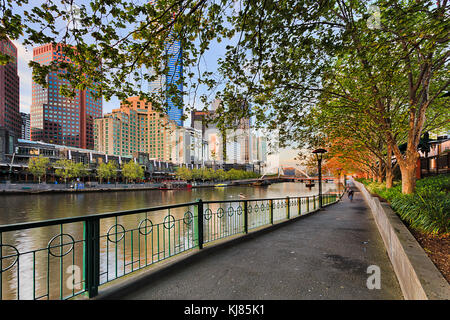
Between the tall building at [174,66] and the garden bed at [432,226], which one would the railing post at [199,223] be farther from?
the garden bed at [432,226]

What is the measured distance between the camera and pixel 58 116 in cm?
10700

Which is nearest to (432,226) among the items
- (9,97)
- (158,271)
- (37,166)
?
(158,271)

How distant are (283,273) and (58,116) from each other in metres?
141

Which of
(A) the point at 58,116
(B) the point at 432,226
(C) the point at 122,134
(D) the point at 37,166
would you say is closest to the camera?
(B) the point at 432,226

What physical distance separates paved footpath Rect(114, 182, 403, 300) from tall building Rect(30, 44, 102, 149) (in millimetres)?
123779

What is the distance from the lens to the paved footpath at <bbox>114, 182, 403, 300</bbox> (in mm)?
3203

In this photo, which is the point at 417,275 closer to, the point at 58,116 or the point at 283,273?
the point at 283,273

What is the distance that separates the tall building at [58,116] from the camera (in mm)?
104438

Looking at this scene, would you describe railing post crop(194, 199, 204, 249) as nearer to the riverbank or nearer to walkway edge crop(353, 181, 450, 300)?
walkway edge crop(353, 181, 450, 300)

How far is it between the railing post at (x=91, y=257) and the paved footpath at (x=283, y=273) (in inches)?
21.6

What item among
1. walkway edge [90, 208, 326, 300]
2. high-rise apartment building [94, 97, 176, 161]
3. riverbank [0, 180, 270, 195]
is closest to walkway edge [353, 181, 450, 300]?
walkway edge [90, 208, 326, 300]

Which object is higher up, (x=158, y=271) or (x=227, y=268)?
(x=158, y=271)
